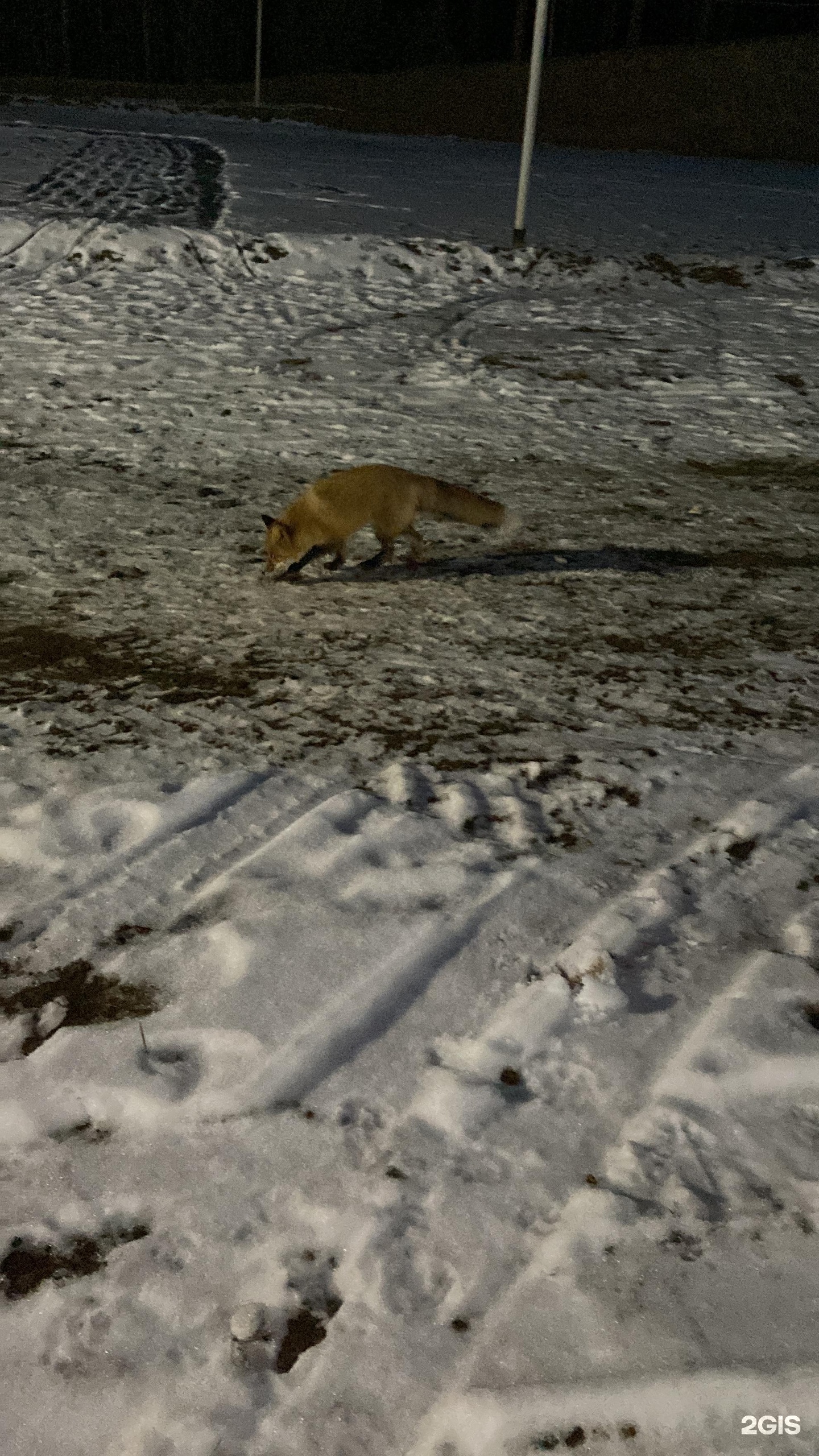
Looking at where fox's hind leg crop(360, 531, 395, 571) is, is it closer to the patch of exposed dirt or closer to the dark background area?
the patch of exposed dirt

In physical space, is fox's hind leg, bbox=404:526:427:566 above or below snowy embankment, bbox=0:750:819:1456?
above

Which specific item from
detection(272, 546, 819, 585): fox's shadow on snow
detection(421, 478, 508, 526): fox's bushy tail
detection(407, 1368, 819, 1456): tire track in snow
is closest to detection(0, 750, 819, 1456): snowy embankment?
detection(407, 1368, 819, 1456): tire track in snow

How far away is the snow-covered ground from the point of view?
1924 millimetres

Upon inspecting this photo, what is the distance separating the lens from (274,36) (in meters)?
37.1

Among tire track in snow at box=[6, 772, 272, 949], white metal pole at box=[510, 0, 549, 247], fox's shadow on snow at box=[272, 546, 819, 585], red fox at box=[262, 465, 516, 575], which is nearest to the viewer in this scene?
tire track in snow at box=[6, 772, 272, 949]

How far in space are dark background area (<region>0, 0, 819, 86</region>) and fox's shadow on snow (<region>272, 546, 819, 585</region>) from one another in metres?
32.5

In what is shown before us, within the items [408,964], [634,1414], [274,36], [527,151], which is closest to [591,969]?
[408,964]

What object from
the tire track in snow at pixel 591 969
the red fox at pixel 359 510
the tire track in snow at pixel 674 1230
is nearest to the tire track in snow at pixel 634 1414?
the tire track in snow at pixel 674 1230

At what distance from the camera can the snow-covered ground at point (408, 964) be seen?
1.92m

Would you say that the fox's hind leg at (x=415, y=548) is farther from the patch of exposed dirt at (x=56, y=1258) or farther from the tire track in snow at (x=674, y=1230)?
the patch of exposed dirt at (x=56, y=1258)

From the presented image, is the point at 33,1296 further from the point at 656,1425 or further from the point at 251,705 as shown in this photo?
the point at 251,705

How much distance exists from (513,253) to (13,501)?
26.1 feet

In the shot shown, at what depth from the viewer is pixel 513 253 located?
11.8 meters

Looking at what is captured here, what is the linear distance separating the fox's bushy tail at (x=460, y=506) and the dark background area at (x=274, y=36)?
33064 millimetres
